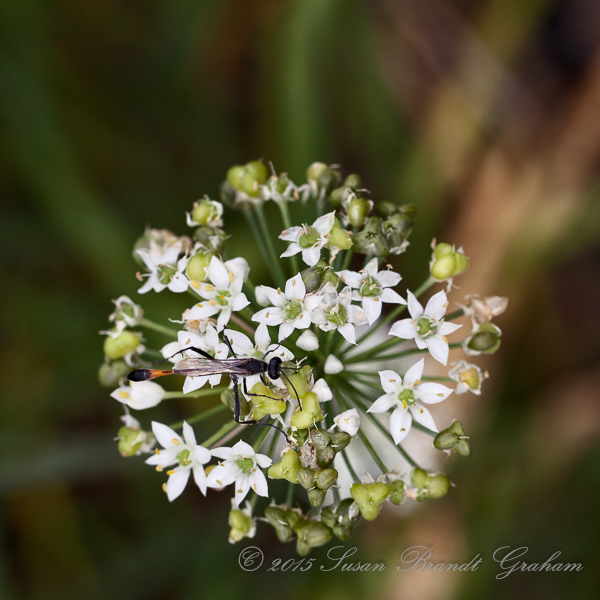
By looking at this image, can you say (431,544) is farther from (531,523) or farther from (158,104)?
(158,104)

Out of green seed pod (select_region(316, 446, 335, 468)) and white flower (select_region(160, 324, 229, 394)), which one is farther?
white flower (select_region(160, 324, 229, 394))

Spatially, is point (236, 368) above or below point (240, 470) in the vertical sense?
above

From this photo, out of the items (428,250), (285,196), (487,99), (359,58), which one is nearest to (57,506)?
(285,196)

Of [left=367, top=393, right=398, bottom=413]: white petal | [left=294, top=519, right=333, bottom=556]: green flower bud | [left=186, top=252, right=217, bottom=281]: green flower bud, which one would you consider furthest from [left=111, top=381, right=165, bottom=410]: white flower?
[left=367, top=393, right=398, bottom=413]: white petal

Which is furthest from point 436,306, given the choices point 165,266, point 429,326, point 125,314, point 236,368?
point 125,314

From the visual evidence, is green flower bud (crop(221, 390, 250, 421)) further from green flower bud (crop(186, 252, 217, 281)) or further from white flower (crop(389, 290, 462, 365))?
white flower (crop(389, 290, 462, 365))

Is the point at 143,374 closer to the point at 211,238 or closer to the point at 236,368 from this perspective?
the point at 236,368

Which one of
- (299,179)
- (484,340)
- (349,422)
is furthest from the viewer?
(299,179)

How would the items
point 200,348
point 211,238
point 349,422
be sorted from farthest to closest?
1. point 211,238
2. point 200,348
3. point 349,422

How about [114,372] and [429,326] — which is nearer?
[429,326]
